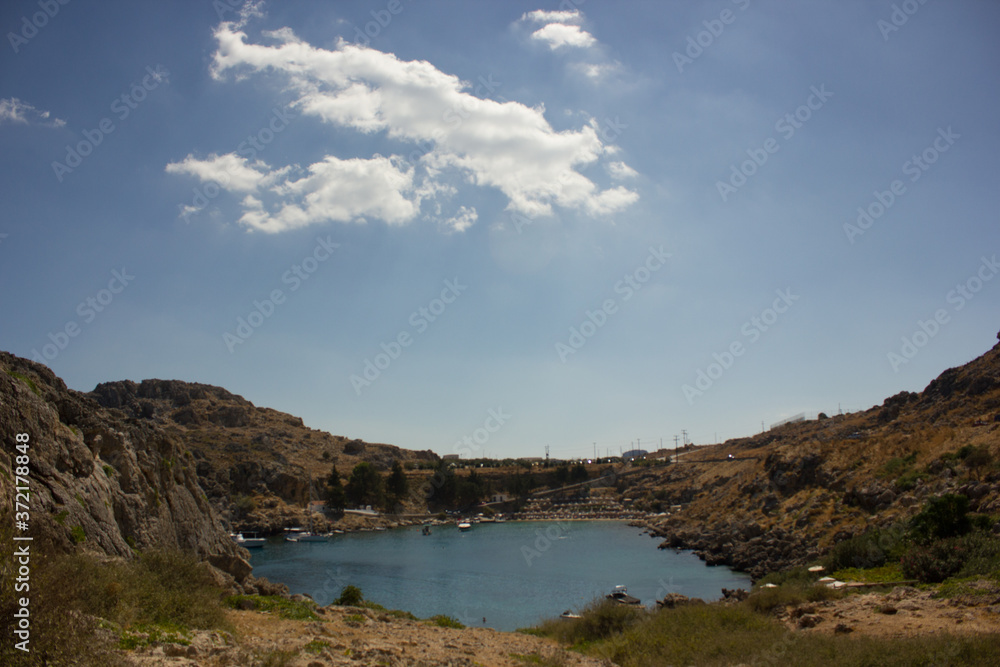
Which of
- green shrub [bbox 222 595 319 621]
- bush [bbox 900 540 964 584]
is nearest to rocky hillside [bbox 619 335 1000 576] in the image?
bush [bbox 900 540 964 584]

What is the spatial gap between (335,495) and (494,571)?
44973 mm

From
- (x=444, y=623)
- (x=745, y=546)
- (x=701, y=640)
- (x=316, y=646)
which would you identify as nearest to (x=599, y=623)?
(x=701, y=640)

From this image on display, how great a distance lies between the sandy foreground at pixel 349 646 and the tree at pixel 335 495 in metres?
69.6

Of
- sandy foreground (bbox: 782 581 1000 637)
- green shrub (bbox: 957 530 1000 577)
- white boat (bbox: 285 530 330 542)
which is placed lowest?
white boat (bbox: 285 530 330 542)

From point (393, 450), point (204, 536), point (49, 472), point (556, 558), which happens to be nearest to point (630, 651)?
point (49, 472)

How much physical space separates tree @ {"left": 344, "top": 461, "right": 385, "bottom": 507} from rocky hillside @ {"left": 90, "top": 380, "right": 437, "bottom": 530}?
539 centimetres

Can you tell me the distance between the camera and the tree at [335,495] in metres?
86.1

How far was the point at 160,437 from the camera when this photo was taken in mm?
26938

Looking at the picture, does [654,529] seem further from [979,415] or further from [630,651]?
[630,651]

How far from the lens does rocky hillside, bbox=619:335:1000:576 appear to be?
27.5 meters

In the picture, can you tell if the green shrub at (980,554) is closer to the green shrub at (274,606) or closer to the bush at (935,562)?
the bush at (935,562)

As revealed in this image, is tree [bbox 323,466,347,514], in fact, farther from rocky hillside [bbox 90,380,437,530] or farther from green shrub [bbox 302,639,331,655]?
green shrub [bbox 302,639,331,655]

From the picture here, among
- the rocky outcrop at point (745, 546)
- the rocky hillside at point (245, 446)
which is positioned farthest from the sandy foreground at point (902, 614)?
the rocky hillside at point (245, 446)

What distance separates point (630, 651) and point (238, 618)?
10721mm
